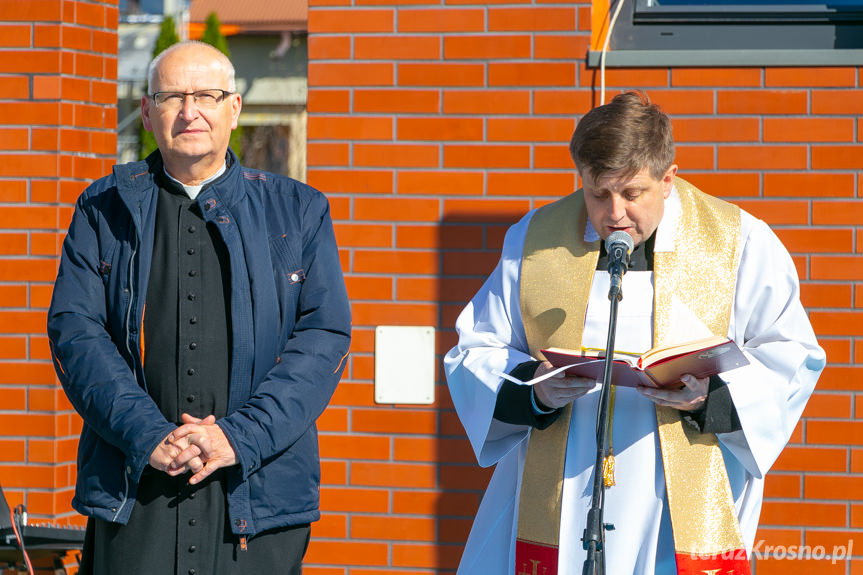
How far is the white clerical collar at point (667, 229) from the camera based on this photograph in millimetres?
2871

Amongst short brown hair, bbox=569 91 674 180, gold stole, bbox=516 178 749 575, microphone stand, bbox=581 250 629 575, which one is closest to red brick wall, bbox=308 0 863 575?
gold stole, bbox=516 178 749 575

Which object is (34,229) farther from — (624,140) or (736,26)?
(736,26)

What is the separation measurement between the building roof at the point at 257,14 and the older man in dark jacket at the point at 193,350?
22208 millimetres

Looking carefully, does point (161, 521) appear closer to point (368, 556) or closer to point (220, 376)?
point (220, 376)

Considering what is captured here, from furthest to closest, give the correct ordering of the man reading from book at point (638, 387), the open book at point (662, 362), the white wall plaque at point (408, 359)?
the white wall plaque at point (408, 359) → the man reading from book at point (638, 387) → the open book at point (662, 362)

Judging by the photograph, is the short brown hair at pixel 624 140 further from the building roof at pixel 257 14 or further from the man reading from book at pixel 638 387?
the building roof at pixel 257 14

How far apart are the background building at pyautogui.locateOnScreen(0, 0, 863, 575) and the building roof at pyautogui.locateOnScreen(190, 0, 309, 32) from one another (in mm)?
21090

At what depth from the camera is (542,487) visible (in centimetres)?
284

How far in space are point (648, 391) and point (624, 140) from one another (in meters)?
0.60

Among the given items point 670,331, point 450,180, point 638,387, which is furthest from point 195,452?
point 450,180

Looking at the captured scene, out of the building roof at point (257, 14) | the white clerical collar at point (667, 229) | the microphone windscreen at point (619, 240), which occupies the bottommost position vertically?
the microphone windscreen at point (619, 240)

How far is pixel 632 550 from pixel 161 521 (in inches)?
46.5

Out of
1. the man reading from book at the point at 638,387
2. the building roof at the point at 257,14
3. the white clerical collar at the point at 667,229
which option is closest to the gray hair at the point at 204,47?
the man reading from book at the point at 638,387

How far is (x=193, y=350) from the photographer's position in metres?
2.77
